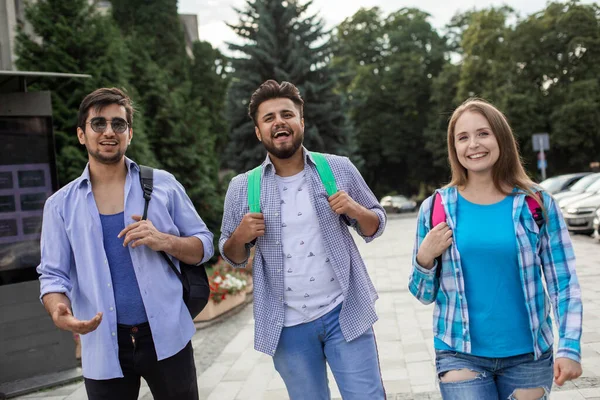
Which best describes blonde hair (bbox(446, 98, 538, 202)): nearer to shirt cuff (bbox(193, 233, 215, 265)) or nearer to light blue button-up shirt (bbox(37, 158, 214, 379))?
shirt cuff (bbox(193, 233, 215, 265))

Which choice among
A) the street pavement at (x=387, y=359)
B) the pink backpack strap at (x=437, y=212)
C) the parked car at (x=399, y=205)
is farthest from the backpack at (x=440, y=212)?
the parked car at (x=399, y=205)

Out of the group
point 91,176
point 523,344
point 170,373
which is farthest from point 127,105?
point 523,344

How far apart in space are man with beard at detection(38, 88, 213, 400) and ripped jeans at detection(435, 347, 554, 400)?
1.27m

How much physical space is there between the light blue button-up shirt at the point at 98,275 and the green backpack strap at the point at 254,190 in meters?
0.34

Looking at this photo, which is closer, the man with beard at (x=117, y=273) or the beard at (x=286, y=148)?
the man with beard at (x=117, y=273)

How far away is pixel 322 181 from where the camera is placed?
10.7 ft

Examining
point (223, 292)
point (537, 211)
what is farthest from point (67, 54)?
point (537, 211)

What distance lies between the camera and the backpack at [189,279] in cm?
312

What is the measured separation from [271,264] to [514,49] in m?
36.8

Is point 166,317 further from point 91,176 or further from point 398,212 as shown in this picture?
point 398,212

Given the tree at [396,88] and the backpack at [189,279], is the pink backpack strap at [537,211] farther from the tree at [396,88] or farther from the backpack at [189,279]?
the tree at [396,88]

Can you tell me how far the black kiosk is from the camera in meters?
6.08

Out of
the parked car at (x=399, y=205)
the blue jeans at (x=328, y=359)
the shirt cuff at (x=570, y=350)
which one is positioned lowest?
the parked car at (x=399, y=205)

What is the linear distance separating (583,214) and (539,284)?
14607 millimetres
